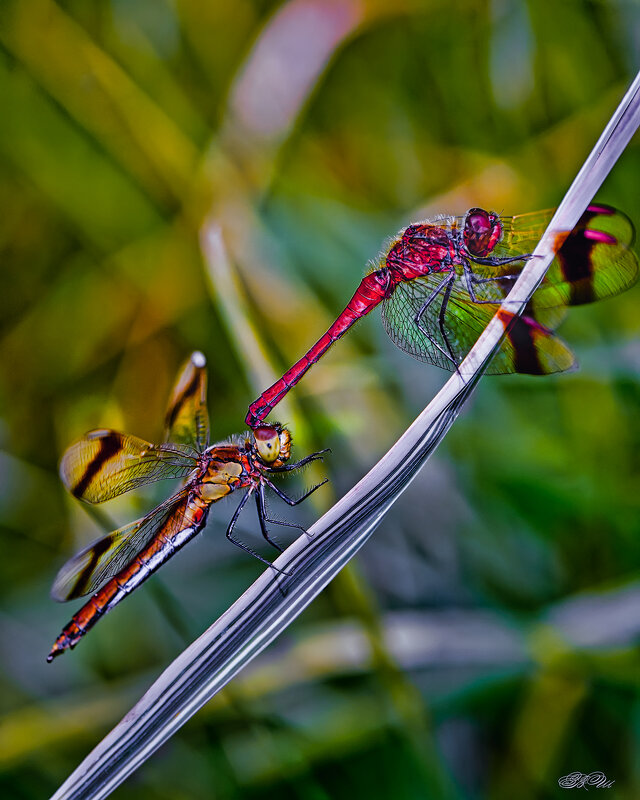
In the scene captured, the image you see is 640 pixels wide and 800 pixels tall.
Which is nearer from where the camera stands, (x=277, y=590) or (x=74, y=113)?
(x=277, y=590)

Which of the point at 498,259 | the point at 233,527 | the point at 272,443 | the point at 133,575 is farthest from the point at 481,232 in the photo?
the point at 133,575

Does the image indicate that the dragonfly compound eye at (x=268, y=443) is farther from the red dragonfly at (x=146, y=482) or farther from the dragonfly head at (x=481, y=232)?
the dragonfly head at (x=481, y=232)

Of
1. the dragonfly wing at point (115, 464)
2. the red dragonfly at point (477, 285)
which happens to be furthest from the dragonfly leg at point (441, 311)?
the dragonfly wing at point (115, 464)

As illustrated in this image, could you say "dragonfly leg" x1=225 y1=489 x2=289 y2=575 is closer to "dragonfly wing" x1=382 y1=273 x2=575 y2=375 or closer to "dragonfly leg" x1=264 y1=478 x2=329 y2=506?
"dragonfly leg" x1=264 y1=478 x2=329 y2=506

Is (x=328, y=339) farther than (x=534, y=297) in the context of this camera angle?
Yes

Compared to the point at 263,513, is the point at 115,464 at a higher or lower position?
higher

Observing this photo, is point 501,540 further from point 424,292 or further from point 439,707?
point 424,292

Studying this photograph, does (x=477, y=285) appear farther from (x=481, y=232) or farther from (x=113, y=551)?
(x=113, y=551)

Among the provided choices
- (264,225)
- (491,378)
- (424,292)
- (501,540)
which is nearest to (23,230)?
(264,225)
